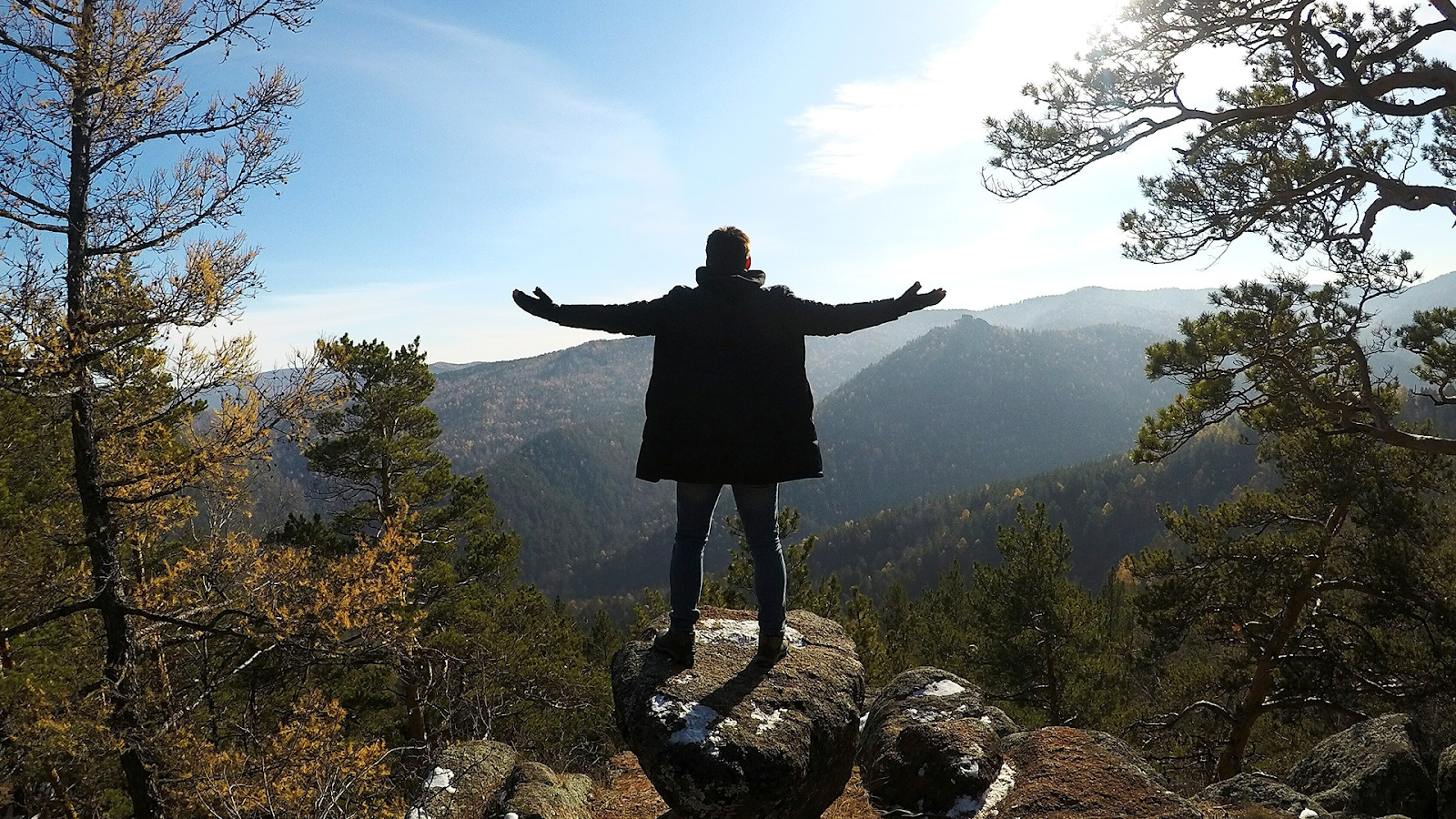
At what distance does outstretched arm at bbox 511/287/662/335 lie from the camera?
436 cm

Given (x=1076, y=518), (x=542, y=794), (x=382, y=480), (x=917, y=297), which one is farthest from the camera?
(x=1076, y=518)

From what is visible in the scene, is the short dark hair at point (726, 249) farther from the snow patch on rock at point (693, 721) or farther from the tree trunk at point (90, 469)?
the tree trunk at point (90, 469)

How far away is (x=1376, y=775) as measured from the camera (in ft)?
20.2

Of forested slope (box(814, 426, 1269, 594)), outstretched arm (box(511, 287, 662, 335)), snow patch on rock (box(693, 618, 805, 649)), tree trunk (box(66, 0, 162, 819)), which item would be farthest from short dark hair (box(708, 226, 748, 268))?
forested slope (box(814, 426, 1269, 594))

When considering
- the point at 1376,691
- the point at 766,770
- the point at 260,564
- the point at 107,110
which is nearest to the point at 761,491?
the point at 766,770

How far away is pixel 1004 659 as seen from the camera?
16500mm

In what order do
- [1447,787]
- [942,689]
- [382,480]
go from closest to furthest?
1. [1447,787]
2. [942,689]
3. [382,480]

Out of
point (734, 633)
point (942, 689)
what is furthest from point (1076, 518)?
point (734, 633)

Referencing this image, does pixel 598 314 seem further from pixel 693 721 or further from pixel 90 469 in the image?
pixel 90 469

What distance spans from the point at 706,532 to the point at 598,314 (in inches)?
58.9

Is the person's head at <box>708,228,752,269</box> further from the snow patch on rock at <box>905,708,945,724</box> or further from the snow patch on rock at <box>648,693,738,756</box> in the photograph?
the snow patch on rock at <box>905,708,945,724</box>

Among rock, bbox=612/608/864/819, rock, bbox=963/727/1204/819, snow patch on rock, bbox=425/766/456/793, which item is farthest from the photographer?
snow patch on rock, bbox=425/766/456/793

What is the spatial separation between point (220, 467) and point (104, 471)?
3.70 feet

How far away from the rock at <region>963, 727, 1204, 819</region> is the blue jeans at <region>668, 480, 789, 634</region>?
2251 millimetres
